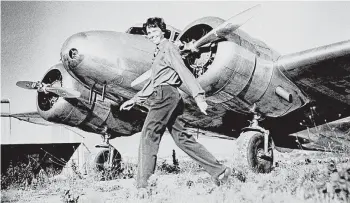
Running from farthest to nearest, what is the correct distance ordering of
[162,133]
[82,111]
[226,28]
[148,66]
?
[82,111] → [148,66] → [226,28] → [162,133]

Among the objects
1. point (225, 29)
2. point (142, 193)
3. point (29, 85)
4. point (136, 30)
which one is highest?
point (136, 30)

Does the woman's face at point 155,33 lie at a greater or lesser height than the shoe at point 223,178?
greater

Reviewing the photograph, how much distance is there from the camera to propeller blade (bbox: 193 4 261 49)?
544cm

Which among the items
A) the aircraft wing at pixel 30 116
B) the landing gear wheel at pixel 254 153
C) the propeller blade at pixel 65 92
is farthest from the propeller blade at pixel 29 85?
the landing gear wheel at pixel 254 153

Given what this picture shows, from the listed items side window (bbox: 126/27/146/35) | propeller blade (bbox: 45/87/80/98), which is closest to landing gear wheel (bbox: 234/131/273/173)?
side window (bbox: 126/27/146/35)

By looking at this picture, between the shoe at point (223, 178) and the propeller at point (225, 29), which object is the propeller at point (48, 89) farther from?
the shoe at point (223, 178)

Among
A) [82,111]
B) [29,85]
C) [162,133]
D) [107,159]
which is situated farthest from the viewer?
[107,159]

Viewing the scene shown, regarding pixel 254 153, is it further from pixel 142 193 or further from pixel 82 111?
pixel 82 111

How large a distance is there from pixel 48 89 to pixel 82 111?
0.96 meters

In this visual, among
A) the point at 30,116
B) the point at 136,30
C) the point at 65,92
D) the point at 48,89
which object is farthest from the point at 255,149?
the point at 30,116

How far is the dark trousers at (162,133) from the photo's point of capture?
10.7ft

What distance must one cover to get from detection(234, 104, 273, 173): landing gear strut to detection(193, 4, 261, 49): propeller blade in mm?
1777

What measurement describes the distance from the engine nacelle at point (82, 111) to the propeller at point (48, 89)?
0.67 ft

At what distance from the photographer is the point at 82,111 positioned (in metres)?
8.14
